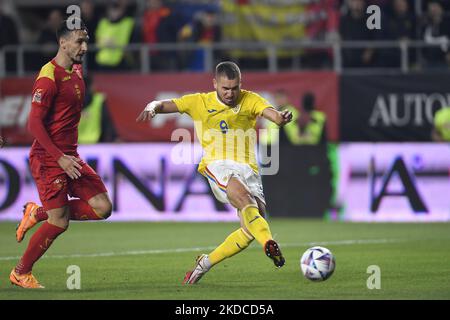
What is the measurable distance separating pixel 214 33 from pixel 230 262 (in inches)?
335

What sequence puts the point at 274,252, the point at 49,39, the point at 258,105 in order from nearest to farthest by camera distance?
the point at 274,252
the point at 258,105
the point at 49,39

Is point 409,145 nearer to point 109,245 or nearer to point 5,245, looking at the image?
point 109,245

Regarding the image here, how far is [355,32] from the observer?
753 inches

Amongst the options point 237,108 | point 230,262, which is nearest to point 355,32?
point 230,262

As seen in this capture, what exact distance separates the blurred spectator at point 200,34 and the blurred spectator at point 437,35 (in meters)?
3.60

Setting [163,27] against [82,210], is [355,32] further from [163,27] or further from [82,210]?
[82,210]

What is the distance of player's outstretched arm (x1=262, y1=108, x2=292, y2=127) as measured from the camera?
9.38 metres

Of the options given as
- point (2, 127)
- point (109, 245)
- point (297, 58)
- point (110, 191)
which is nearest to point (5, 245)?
point (109, 245)

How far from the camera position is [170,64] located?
19812 mm

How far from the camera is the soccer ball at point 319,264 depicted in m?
9.73

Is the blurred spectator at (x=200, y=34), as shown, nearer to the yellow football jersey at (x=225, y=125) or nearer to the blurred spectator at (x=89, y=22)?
the blurred spectator at (x=89, y=22)

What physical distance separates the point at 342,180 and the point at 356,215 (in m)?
0.57

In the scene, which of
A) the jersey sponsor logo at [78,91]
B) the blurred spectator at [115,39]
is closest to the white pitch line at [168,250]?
the jersey sponsor logo at [78,91]

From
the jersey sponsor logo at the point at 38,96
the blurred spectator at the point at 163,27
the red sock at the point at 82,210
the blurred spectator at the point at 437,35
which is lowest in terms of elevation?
the red sock at the point at 82,210
